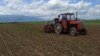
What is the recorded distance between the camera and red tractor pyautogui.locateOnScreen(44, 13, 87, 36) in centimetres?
2074

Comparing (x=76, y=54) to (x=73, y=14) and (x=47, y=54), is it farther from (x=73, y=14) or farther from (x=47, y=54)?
(x=73, y=14)

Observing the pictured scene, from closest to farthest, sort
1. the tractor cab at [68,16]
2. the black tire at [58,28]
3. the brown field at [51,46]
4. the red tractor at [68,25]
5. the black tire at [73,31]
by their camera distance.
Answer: the brown field at [51,46] < the black tire at [73,31] < the red tractor at [68,25] < the tractor cab at [68,16] < the black tire at [58,28]

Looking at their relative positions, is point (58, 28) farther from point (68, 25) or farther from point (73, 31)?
point (73, 31)

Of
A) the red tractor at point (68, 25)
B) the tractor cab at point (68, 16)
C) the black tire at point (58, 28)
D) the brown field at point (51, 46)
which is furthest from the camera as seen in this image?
the black tire at point (58, 28)

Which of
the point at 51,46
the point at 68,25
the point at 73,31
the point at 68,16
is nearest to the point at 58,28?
the point at 68,25

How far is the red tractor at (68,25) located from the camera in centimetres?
2074

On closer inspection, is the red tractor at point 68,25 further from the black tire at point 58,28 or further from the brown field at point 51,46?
the brown field at point 51,46

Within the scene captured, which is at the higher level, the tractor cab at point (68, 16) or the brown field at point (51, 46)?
the tractor cab at point (68, 16)

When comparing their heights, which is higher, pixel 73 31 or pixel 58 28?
pixel 58 28

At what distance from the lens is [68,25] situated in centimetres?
2166

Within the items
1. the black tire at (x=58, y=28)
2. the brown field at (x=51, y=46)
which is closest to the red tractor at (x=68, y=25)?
the black tire at (x=58, y=28)

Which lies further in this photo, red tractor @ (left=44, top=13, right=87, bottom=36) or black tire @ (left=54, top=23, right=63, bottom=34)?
black tire @ (left=54, top=23, right=63, bottom=34)

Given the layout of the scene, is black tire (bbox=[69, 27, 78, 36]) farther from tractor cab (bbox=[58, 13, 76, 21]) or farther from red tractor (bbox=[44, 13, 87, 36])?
tractor cab (bbox=[58, 13, 76, 21])

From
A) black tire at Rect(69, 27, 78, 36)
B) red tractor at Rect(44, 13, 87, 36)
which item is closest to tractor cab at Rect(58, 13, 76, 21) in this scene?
red tractor at Rect(44, 13, 87, 36)
